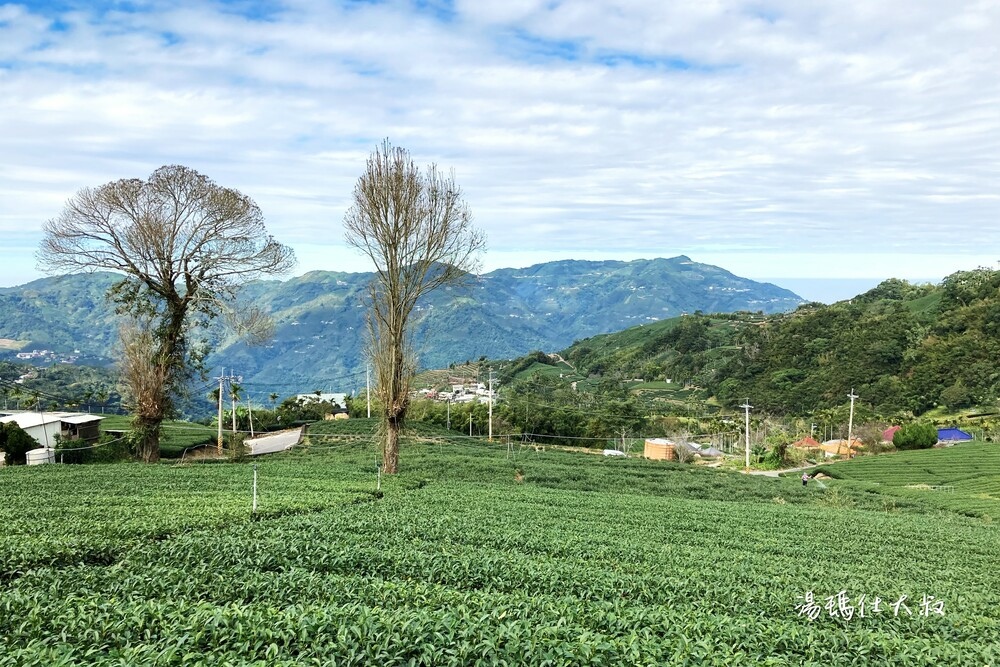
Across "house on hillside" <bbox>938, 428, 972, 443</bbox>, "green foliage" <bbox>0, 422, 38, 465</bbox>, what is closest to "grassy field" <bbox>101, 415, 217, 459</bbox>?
"green foliage" <bbox>0, 422, 38, 465</bbox>

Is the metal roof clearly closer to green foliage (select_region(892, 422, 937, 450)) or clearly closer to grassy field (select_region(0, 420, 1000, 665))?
grassy field (select_region(0, 420, 1000, 665))

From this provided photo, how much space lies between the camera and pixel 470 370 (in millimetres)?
135375

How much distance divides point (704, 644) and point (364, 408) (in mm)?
70841

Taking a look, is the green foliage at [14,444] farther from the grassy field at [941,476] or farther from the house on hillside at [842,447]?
the house on hillside at [842,447]

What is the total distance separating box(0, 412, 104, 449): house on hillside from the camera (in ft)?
138

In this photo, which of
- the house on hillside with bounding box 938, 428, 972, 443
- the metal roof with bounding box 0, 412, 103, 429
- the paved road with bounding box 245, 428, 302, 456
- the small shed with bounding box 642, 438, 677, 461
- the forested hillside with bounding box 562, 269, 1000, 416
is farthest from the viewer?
the forested hillside with bounding box 562, 269, 1000, 416

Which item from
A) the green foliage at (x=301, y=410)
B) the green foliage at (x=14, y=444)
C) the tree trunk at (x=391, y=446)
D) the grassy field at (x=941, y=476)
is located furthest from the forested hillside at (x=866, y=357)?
the green foliage at (x=14, y=444)

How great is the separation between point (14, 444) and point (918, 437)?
72.0 metres

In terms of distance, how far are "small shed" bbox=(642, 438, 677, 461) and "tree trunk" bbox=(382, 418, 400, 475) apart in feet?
143

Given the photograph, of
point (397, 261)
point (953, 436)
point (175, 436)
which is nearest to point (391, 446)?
point (397, 261)

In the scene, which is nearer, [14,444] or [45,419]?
[14,444]

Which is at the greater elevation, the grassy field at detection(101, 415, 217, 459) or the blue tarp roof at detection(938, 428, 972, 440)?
the grassy field at detection(101, 415, 217, 459)

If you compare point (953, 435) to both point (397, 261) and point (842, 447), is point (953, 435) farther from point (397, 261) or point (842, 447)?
point (397, 261)

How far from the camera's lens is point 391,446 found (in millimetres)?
26969
